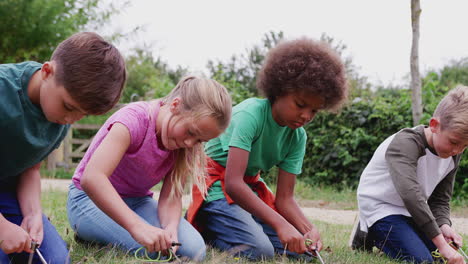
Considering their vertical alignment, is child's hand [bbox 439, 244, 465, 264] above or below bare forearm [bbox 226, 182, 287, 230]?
below

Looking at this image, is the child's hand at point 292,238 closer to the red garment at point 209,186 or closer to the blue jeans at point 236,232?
the blue jeans at point 236,232

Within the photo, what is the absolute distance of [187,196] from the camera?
732 cm

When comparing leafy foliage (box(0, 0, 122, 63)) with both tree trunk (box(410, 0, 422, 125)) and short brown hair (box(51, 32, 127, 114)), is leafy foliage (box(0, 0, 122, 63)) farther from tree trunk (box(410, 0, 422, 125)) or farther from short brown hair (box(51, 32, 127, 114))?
short brown hair (box(51, 32, 127, 114))

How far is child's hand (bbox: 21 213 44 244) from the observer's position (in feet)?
7.90

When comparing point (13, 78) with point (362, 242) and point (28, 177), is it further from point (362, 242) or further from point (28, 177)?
point (362, 242)

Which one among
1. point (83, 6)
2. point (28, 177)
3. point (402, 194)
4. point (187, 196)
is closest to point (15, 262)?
point (28, 177)

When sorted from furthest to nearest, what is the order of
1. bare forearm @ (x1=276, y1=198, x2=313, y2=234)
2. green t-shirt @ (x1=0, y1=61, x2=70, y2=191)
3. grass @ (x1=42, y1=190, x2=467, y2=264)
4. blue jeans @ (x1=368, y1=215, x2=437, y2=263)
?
bare forearm @ (x1=276, y1=198, x2=313, y2=234), blue jeans @ (x1=368, y1=215, x2=437, y2=263), grass @ (x1=42, y1=190, x2=467, y2=264), green t-shirt @ (x1=0, y1=61, x2=70, y2=191)

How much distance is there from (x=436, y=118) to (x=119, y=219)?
2.15m

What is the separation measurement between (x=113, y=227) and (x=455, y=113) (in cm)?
221

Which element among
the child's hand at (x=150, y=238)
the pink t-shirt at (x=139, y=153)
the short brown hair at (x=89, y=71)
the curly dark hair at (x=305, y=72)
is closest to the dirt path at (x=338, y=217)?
the curly dark hair at (x=305, y=72)

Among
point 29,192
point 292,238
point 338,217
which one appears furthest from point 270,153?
point 338,217

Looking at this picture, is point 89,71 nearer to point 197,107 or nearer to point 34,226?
point 197,107

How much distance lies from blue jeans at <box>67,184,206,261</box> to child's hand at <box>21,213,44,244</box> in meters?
0.41

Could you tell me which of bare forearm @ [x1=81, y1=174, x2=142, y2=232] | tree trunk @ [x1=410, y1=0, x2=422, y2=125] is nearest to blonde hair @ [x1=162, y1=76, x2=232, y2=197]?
bare forearm @ [x1=81, y1=174, x2=142, y2=232]
